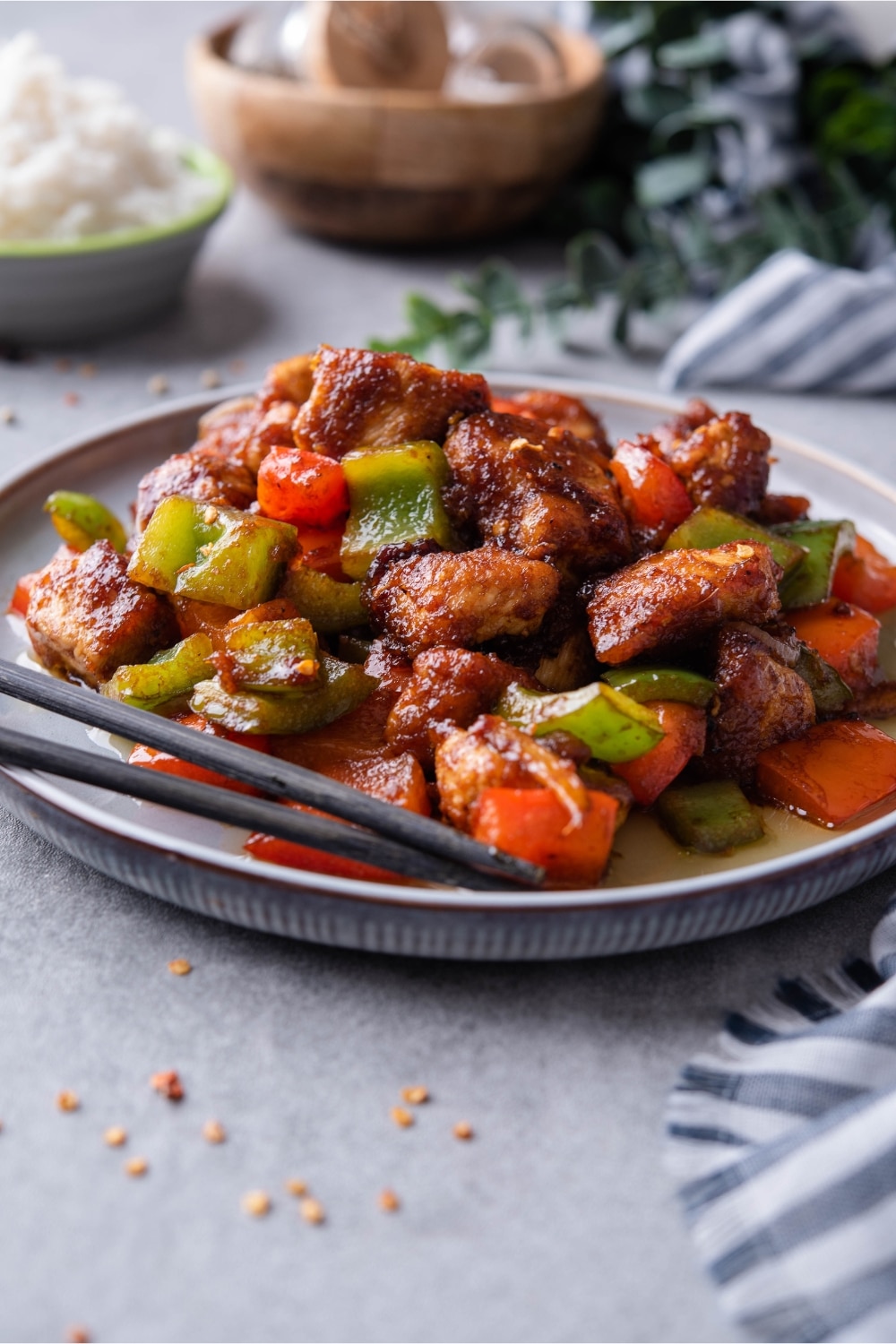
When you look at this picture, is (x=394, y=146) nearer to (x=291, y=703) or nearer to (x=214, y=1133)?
(x=291, y=703)

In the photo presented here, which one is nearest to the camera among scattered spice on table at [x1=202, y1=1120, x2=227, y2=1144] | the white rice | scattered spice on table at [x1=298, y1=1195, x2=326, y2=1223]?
scattered spice on table at [x1=298, y1=1195, x2=326, y2=1223]

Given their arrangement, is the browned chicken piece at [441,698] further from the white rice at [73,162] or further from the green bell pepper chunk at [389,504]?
the white rice at [73,162]

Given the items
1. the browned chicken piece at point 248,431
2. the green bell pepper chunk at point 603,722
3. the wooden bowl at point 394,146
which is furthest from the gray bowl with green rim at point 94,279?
the green bell pepper chunk at point 603,722

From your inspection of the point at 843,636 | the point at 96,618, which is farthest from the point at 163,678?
the point at 843,636

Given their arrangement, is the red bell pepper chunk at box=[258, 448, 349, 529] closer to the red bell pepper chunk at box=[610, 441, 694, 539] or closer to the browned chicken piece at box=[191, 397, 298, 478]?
the browned chicken piece at box=[191, 397, 298, 478]

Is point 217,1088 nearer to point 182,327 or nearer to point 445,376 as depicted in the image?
point 445,376

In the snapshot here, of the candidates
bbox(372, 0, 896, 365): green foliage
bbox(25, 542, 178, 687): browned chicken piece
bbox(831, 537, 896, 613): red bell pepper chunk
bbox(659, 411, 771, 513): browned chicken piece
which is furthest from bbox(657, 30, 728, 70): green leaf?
bbox(25, 542, 178, 687): browned chicken piece

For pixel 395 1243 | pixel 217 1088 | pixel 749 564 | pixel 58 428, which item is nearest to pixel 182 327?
pixel 58 428
